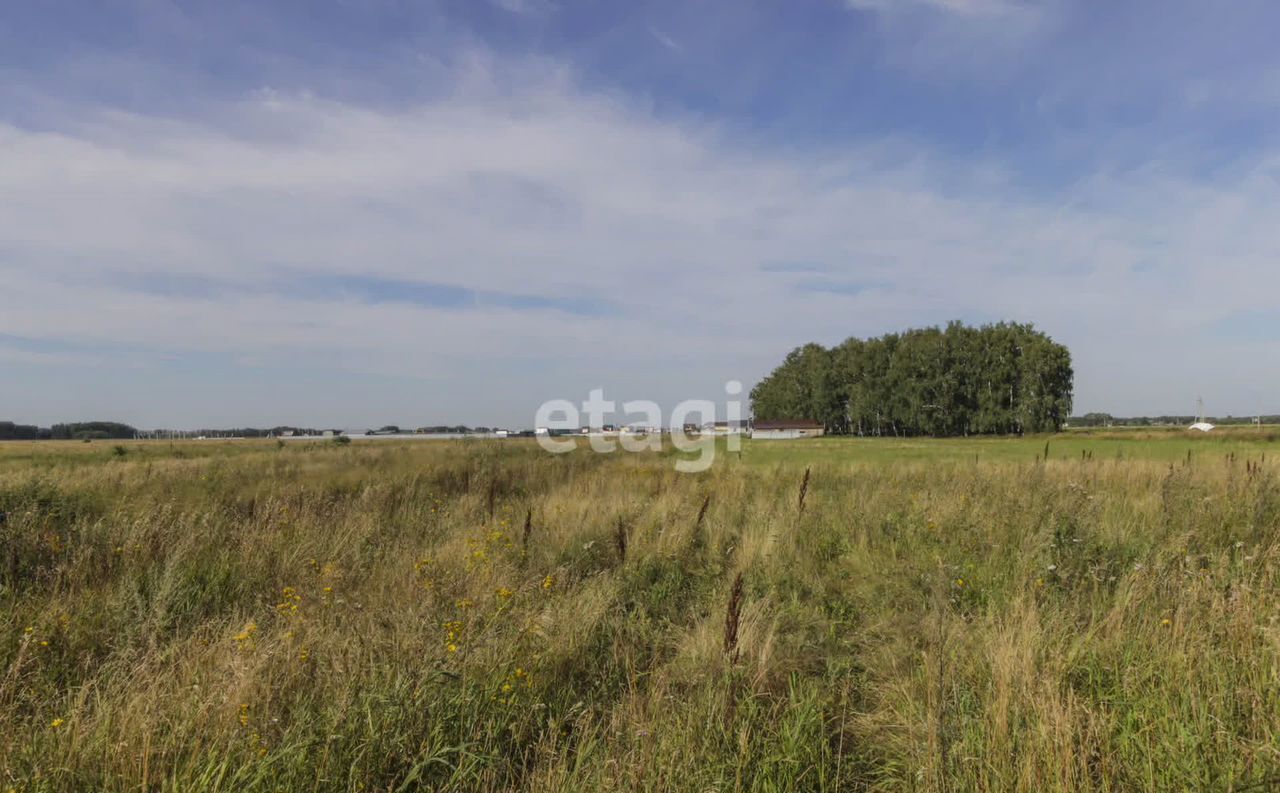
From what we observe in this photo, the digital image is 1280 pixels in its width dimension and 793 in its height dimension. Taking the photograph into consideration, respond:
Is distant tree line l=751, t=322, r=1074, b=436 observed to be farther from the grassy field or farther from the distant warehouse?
the grassy field

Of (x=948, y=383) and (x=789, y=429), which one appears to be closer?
(x=948, y=383)

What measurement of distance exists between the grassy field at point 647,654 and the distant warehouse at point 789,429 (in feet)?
342

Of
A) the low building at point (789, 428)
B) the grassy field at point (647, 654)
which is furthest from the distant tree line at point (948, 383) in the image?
the grassy field at point (647, 654)

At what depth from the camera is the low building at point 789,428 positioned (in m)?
112

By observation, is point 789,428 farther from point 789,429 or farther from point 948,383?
point 948,383

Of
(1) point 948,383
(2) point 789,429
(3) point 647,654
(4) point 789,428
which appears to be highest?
(1) point 948,383

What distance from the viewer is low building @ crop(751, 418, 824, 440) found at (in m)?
112

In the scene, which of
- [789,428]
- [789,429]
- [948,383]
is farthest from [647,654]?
[789,428]

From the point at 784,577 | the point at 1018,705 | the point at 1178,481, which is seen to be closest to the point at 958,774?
the point at 1018,705

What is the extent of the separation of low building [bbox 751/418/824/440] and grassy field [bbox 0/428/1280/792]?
10439cm

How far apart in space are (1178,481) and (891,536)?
5542 mm

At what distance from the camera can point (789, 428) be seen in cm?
11719

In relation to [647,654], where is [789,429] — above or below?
above

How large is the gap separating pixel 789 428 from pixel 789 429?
1.78 ft
